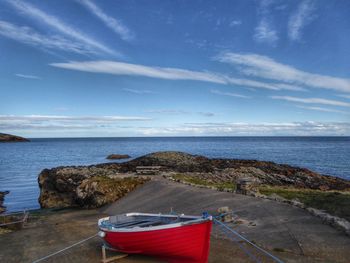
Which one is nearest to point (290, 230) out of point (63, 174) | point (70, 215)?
point (70, 215)

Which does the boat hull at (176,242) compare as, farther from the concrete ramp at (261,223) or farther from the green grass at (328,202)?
the green grass at (328,202)

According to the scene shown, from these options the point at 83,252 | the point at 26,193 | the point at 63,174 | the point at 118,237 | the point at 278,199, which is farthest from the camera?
the point at 26,193

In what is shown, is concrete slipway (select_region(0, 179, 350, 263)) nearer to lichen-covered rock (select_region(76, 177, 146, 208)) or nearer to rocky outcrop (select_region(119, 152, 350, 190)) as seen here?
lichen-covered rock (select_region(76, 177, 146, 208))

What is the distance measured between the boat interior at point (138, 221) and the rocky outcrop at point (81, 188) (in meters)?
11.5

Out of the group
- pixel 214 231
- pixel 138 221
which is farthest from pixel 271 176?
pixel 138 221

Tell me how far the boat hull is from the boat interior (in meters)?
1.60

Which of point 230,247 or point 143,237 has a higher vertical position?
point 143,237

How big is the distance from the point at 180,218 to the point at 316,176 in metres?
36.0

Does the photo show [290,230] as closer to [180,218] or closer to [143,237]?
[180,218]

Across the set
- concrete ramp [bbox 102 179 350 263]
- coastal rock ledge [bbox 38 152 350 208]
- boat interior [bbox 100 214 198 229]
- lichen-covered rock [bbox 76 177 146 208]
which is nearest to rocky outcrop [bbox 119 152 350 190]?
coastal rock ledge [bbox 38 152 350 208]

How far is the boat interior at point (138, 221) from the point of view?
44.3 feet

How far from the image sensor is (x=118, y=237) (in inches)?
487

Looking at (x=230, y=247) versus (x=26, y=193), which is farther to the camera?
(x=26, y=193)

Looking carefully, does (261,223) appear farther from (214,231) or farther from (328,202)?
(328,202)
